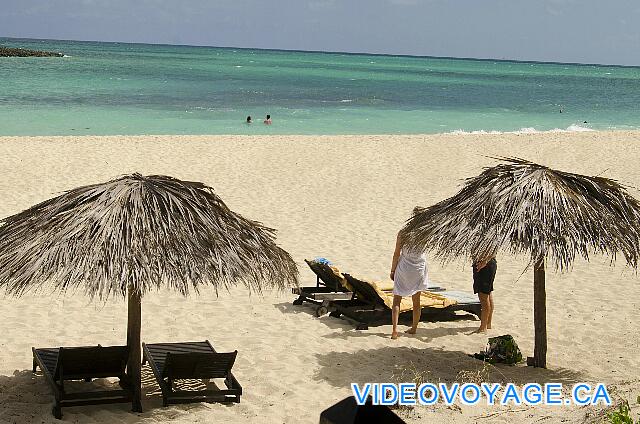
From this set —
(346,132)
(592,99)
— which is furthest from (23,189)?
(592,99)

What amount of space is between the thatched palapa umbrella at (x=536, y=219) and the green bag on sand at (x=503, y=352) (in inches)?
Answer: 29.0

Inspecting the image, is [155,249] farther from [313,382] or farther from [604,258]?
[604,258]

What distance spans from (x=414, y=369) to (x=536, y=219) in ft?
6.03

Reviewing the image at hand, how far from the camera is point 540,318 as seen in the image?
7.66 m

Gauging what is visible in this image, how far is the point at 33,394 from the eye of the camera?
6.73 metres

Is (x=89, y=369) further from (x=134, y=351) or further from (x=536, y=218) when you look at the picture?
(x=536, y=218)

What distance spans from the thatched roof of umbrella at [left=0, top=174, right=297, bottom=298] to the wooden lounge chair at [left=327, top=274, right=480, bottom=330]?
2.68m

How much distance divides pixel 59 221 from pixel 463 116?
36.9 metres

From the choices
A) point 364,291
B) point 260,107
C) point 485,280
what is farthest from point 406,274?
point 260,107

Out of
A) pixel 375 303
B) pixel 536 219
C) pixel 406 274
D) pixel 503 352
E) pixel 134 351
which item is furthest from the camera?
pixel 375 303

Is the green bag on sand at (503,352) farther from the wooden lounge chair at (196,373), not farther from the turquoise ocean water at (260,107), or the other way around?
the turquoise ocean water at (260,107)

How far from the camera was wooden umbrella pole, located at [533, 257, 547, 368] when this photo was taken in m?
7.54

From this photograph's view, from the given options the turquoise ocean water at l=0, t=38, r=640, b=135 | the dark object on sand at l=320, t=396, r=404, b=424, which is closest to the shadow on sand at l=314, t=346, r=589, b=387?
the dark object on sand at l=320, t=396, r=404, b=424

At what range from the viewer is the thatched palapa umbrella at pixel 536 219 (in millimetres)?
6812
